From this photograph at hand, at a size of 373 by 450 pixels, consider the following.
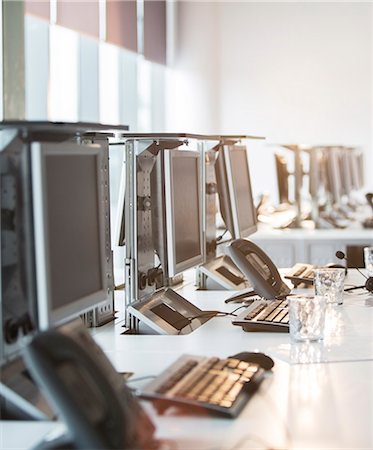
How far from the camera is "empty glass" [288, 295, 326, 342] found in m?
2.28

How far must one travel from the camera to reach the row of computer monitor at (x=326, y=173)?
6352mm

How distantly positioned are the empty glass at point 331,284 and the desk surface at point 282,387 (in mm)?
152

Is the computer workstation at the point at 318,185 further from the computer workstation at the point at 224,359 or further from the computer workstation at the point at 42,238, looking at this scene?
the computer workstation at the point at 42,238

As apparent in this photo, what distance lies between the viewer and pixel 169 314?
2666 mm

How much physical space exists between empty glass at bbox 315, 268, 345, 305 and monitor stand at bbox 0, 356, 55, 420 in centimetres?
152

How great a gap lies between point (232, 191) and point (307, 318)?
3.74 feet

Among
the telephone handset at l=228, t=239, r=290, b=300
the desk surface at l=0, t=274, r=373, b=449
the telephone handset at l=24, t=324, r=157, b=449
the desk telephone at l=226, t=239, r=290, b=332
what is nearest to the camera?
the telephone handset at l=24, t=324, r=157, b=449

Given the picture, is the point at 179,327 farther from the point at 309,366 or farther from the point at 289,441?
the point at 289,441

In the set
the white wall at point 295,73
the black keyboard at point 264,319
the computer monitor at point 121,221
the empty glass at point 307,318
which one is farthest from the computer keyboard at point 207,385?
the white wall at point 295,73

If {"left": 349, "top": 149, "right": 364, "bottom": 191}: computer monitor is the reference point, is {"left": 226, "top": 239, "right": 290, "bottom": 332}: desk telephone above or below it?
below

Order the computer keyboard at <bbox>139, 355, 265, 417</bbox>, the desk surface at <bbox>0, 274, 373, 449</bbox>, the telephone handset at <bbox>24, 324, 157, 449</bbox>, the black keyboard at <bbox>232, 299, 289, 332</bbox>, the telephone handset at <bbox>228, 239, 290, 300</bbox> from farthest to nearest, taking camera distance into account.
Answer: the telephone handset at <bbox>228, 239, 290, 300</bbox> → the black keyboard at <bbox>232, 299, 289, 332</bbox> → the computer keyboard at <bbox>139, 355, 265, 417</bbox> → the desk surface at <bbox>0, 274, 373, 449</bbox> → the telephone handset at <bbox>24, 324, 157, 449</bbox>

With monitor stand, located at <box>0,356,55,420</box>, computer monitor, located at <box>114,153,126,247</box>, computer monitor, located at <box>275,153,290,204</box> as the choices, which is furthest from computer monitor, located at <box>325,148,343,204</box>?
monitor stand, located at <box>0,356,55,420</box>

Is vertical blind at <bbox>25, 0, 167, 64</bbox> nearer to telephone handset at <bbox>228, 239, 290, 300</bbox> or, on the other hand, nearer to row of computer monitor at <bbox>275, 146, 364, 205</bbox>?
row of computer monitor at <bbox>275, 146, 364, 205</bbox>

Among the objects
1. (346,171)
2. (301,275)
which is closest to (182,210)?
(301,275)
